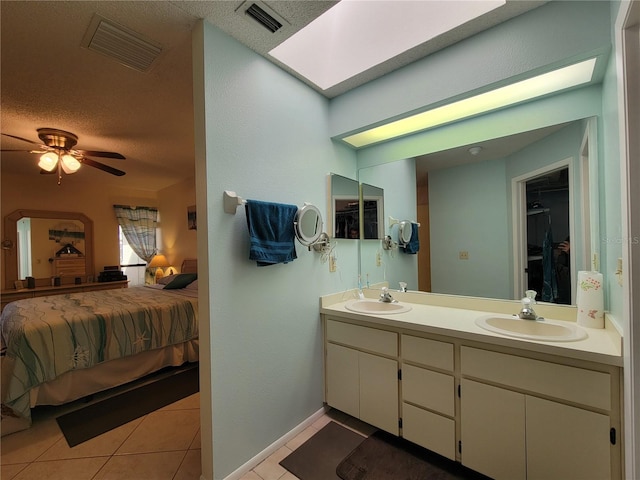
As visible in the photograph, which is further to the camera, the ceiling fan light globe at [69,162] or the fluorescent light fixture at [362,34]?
the ceiling fan light globe at [69,162]

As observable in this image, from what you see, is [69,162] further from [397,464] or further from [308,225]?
[397,464]

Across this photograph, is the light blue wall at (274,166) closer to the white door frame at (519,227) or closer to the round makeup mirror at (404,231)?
the white door frame at (519,227)

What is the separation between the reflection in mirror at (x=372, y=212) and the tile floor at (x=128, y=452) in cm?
146

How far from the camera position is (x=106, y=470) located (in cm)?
159

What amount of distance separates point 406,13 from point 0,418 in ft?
12.4

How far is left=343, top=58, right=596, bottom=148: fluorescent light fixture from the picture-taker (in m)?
1.46

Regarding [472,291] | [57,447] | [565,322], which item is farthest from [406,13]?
[57,447]

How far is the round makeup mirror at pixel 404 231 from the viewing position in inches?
86.0

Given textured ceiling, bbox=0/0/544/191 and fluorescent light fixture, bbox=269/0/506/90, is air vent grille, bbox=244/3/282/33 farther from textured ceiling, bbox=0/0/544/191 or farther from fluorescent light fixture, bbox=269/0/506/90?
fluorescent light fixture, bbox=269/0/506/90

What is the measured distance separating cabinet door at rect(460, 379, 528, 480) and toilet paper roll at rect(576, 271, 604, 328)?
22.1 inches

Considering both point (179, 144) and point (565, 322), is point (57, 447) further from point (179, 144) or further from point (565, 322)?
point (565, 322)

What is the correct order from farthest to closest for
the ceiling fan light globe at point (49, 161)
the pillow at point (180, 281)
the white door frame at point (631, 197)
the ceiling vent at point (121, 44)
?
the pillow at point (180, 281), the ceiling fan light globe at point (49, 161), the ceiling vent at point (121, 44), the white door frame at point (631, 197)

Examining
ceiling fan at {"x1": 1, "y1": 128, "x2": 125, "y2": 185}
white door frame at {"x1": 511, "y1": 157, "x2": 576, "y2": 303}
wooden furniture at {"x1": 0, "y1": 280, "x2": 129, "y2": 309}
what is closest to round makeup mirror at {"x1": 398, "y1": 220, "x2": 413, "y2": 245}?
white door frame at {"x1": 511, "y1": 157, "x2": 576, "y2": 303}

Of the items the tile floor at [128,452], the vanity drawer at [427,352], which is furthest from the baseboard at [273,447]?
the vanity drawer at [427,352]
